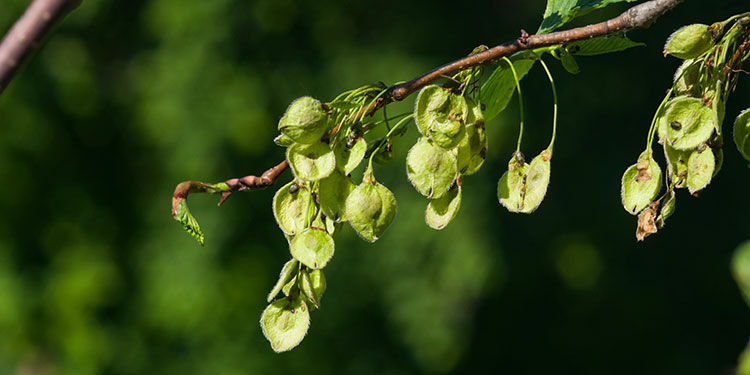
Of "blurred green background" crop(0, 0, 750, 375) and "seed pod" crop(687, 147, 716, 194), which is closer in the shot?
"seed pod" crop(687, 147, 716, 194)

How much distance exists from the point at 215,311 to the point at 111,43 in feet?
4.06

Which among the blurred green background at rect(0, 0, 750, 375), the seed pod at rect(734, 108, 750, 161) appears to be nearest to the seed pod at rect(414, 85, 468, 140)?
the seed pod at rect(734, 108, 750, 161)

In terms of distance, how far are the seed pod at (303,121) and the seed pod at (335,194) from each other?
1.5 inches

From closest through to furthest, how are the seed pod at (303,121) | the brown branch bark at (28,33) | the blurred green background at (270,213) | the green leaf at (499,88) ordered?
the brown branch bark at (28,33) < the seed pod at (303,121) < the green leaf at (499,88) < the blurred green background at (270,213)

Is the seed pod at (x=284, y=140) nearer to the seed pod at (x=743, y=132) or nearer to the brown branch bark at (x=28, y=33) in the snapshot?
the brown branch bark at (x=28, y=33)

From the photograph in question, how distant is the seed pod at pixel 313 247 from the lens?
0.54 meters

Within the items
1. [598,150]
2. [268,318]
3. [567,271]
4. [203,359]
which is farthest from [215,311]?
[268,318]

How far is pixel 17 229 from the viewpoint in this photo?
112 inches

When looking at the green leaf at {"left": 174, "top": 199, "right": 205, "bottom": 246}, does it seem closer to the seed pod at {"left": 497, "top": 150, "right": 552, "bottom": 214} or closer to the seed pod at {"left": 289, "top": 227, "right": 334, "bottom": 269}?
the seed pod at {"left": 289, "top": 227, "right": 334, "bottom": 269}

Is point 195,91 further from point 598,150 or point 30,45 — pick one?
point 30,45

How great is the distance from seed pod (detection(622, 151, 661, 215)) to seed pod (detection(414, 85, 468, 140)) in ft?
0.51

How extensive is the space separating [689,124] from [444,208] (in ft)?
0.69

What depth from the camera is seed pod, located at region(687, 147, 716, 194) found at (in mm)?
543

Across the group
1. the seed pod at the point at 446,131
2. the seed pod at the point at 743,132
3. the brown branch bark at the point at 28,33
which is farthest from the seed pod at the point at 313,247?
the seed pod at the point at 743,132
